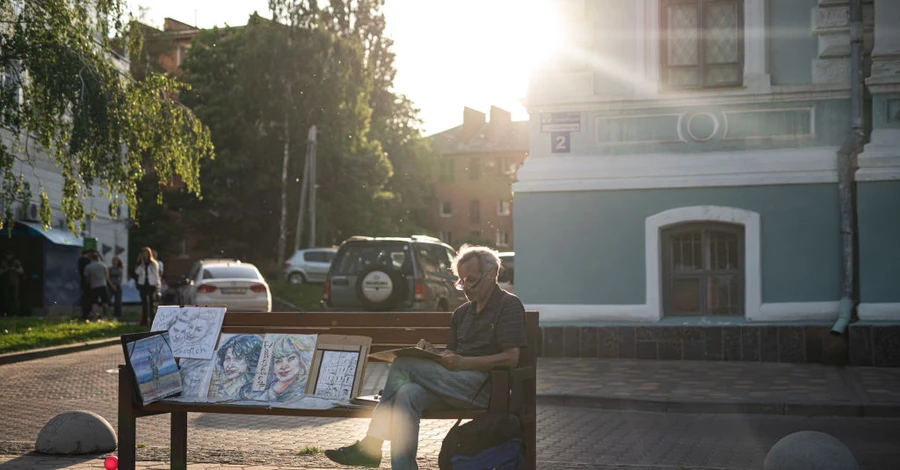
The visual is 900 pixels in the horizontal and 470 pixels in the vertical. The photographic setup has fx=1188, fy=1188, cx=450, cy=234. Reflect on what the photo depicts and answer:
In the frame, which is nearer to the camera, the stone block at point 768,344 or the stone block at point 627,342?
the stone block at point 768,344

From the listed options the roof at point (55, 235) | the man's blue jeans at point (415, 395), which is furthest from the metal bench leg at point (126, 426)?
the roof at point (55, 235)

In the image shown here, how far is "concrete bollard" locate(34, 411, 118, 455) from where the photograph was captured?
8.76 metres

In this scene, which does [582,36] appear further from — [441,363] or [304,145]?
[304,145]

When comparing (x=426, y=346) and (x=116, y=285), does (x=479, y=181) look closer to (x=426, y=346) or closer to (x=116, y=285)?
(x=116, y=285)

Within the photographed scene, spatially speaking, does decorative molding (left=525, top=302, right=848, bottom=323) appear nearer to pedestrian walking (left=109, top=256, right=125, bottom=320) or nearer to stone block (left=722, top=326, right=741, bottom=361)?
stone block (left=722, top=326, right=741, bottom=361)

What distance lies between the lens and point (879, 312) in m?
16.2

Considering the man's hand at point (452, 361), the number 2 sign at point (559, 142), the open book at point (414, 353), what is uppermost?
the number 2 sign at point (559, 142)

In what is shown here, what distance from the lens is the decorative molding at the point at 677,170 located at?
16.6 meters

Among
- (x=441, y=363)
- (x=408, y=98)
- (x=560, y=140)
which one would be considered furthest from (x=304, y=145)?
(x=441, y=363)

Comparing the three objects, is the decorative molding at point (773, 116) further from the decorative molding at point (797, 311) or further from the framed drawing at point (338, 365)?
the framed drawing at point (338, 365)

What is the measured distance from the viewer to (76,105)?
717 inches

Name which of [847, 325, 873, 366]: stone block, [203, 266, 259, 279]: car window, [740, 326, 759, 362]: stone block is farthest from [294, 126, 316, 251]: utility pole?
[847, 325, 873, 366]: stone block

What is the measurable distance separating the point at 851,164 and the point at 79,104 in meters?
11.4

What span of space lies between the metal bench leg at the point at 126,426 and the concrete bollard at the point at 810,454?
392cm
